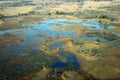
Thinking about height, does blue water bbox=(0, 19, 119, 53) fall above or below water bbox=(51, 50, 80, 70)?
above

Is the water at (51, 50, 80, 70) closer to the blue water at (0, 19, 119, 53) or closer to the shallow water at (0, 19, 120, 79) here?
the shallow water at (0, 19, 120, 79)

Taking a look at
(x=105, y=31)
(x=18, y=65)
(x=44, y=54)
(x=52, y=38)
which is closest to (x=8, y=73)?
(x=18, y=65)

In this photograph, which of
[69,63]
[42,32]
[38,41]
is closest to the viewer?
[69,63]

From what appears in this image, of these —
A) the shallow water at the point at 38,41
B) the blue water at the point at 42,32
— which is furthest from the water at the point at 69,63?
Result: the blue water at the point at 42,32

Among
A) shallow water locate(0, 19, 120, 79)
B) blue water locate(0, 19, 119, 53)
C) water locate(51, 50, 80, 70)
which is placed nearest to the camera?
water locate(51, 50, 80, 70)

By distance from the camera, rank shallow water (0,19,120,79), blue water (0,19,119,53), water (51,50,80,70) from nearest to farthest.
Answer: water (51,50,80,70)
shallow water (0,19,120,79)
blue water (0,19,119,53)

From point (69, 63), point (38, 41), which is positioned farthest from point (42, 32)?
point (69, 63)

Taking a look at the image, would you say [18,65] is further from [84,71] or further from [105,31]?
[105,31]

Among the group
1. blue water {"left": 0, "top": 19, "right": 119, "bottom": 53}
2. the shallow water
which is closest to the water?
the shallow water

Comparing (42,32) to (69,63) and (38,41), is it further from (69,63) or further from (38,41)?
(69,63)

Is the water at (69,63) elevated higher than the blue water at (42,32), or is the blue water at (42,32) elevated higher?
the blue water at (42,32)

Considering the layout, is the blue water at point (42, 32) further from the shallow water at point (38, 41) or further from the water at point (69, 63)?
the water at point (69, 63)
